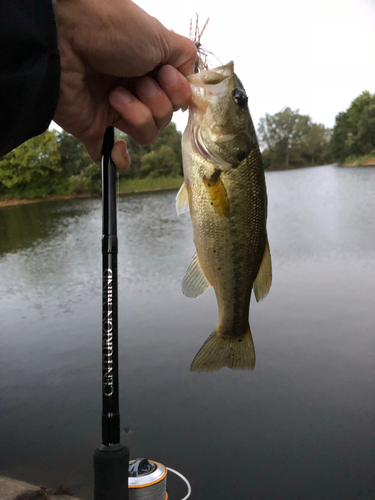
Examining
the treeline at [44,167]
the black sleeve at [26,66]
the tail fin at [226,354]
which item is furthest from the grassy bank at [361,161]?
the black sleeve at [26,66]

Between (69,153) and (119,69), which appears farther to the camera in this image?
(69,153)

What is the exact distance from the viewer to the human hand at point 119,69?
5.13ft

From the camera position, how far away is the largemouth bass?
64.6 inches

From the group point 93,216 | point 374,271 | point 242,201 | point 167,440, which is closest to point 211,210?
point 242,201

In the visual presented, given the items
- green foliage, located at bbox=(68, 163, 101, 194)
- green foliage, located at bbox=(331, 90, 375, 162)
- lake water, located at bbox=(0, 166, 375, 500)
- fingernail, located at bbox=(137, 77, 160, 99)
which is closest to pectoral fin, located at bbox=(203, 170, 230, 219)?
fingernail, located at bbox=(137, 77, 160, 99)

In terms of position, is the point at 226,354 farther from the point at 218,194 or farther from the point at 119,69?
the point at 119,69

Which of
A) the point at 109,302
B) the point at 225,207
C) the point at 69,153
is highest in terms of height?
the point at 69,153

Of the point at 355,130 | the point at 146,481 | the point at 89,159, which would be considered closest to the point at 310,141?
the point at 355,130

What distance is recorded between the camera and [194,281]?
1.75m

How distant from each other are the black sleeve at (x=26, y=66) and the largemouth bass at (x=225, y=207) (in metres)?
0.56

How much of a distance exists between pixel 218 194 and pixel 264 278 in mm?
430

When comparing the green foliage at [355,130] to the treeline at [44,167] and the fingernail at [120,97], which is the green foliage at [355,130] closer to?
the treeline at [44,167]

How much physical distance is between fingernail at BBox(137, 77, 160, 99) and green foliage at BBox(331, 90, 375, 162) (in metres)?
47.8

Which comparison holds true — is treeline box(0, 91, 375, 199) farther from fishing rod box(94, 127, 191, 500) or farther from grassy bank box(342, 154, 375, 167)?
fishing rod box(94, 127, 191, 500)
